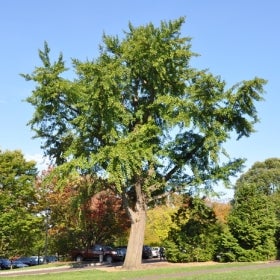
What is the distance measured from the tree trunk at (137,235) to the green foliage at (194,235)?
12.2 feet

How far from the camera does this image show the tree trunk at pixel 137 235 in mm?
24531

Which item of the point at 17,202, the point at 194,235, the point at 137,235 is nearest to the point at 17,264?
the point at 17,202

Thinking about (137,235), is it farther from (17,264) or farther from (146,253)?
(17,264)

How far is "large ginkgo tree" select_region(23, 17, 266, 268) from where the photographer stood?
Result: 23094 millimetres

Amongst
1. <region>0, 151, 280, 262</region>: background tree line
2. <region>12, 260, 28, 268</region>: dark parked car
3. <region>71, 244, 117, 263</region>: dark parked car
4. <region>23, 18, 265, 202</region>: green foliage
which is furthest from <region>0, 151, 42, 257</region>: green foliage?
<region>23, 18, 265, 202</region>: green foliage

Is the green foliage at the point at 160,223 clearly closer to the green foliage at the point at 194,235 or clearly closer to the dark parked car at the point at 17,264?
the green foliage at the point at 194,235

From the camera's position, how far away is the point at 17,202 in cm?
4175

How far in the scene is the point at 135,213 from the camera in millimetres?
25734

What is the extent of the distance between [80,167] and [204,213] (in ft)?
32.2

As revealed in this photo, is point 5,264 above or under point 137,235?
above

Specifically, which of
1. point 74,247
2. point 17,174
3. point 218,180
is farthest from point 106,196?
point 218,180

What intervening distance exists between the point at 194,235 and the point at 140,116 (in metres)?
9.06

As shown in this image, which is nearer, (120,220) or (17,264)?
(120,220)

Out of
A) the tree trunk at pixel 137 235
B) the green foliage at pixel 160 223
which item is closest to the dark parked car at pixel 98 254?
the green foliage at pixel 160 223
